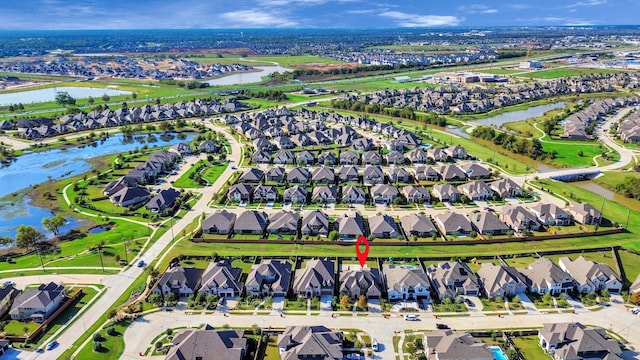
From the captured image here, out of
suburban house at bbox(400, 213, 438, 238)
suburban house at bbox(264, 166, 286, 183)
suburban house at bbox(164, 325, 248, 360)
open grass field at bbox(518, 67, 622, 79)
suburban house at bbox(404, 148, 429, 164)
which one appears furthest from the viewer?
open grass field at bbox(518, 67, 622, 79)

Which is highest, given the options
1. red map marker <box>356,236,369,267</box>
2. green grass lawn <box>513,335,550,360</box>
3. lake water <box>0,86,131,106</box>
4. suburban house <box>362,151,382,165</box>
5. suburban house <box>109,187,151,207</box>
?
lake water <box>0,86,131,106</box>

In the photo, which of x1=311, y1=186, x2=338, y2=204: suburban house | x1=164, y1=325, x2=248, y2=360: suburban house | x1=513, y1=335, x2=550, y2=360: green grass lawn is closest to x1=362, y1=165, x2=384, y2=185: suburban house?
x1=311, y1=186, x2=338, y2=204: suburban house

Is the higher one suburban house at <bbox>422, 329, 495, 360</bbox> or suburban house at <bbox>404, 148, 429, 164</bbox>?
suburban house at <bbox>404, 148, 429, 164</bbox>

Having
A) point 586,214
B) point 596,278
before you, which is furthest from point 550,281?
point 586,214

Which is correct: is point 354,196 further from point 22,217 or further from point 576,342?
point 22,217

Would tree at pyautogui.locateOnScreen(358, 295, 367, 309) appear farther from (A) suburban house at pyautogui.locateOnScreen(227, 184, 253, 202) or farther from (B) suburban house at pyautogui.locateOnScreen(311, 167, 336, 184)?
(B) suburban house at pyautogui.locateOnScreen(311, 167, 336, 184)

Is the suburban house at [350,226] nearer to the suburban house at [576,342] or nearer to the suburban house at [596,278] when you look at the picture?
the suburban house at [596,278]

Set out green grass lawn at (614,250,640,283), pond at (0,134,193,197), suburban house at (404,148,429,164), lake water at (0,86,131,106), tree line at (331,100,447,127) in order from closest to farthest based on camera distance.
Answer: green grass lawn at (614,250,640,283) < pond at (0,134,193,197) < suburban house at (404,148,429,164) < tree line at (331,100,447,127) < lake water at (0,86,131,106)

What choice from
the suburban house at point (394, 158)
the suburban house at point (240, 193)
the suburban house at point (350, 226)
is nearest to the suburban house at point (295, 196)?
the suburban house at point (240, 193)
